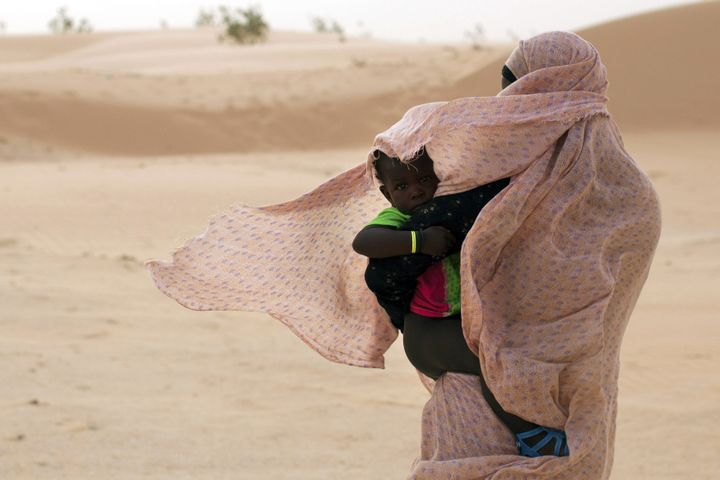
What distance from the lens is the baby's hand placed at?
309 cm

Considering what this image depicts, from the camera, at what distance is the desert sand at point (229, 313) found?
598 cm

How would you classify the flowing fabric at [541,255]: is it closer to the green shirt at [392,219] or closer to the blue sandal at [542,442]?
the blue sandal at [542,442]

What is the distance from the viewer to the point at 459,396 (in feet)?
10.8

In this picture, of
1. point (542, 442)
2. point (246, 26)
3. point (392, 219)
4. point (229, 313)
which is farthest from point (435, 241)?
point (246, 26)

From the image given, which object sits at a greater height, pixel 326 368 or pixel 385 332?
pixel 385 332

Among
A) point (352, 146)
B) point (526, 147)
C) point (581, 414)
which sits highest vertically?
point (526, 147)

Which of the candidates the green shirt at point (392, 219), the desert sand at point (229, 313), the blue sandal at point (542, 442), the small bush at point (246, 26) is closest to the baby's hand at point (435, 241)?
the green shirt at point (392, 219)

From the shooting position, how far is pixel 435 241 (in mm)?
3096

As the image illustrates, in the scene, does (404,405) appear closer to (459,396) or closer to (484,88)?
(459,396)

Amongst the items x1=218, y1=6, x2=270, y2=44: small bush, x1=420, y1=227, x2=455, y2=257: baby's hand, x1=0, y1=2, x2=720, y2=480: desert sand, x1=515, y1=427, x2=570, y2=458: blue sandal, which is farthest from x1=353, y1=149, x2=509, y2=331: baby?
x1=218, y1=6, x2=270, y2=44: small bush

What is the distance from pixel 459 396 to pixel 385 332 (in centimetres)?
50

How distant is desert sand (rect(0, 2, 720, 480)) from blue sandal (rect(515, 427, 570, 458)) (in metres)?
2.43

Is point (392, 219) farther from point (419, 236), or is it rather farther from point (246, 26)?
point (246, 26)

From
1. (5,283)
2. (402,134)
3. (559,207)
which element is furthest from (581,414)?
(5,283)
